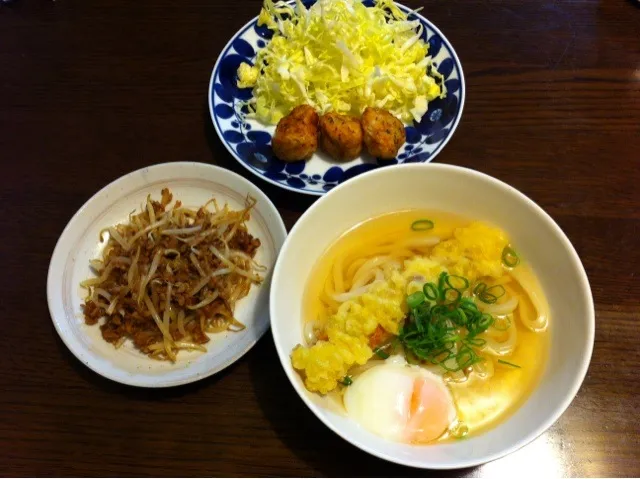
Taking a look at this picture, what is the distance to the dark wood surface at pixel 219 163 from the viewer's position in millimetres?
1552

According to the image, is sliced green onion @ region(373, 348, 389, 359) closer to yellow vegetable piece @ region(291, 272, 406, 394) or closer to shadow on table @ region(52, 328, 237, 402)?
yellow vegetable piece @ region(291, 272, 406, 394)

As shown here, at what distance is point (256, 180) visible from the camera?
2.08 m

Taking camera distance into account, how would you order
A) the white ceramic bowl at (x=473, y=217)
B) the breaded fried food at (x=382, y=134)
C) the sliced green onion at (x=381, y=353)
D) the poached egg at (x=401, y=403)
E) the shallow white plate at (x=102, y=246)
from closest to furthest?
1. the white ceramic bowl at (x=473, y=217)
2. the poached egg at (x=401, y=403)
3. the sliced green onion at (x=381, y=353)
4. the shallow white plate at (x=102, y=246)
5. the breaded fried food at (x=382, y=134)

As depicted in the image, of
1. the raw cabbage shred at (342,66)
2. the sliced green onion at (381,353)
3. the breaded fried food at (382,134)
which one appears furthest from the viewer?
the raw cabbage shred at (342,66)

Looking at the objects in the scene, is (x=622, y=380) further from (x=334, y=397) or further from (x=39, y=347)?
(x=39, y=347)

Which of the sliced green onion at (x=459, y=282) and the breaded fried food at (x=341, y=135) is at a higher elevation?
the breaded fried food at (x=341, y=135)

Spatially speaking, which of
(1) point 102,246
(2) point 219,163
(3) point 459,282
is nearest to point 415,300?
(3) point 459,282

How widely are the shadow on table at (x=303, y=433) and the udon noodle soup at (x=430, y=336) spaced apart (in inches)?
7.5

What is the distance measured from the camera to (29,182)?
2.13 metres

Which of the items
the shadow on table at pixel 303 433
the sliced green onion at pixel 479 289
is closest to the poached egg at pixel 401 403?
the shadow on table at pixel 303 433

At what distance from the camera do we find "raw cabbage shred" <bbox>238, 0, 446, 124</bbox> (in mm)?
2150

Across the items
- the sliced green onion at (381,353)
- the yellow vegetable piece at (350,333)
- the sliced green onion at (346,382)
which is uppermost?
the yellow vegetable piece at (350,333)

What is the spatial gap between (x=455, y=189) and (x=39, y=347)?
1.54 metres

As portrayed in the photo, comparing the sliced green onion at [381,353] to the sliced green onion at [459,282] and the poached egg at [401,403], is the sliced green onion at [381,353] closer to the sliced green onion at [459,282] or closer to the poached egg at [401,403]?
the poached egg at [401,403]
